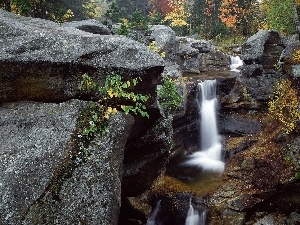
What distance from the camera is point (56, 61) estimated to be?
779 centimetres

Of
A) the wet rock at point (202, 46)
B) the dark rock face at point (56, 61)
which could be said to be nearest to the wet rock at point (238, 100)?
the wet rock at point (202, 46)

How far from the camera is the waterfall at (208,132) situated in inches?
651

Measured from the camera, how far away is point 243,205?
1234 cm

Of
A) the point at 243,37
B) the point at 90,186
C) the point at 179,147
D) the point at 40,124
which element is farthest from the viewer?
the point at 243,37

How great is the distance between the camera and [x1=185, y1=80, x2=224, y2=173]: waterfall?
16.5 meters

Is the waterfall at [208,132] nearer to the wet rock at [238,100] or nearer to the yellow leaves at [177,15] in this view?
the wet rock at [238,100]

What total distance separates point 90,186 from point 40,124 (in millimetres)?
1907

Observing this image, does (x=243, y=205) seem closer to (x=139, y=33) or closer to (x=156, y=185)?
(x=156, y=185)

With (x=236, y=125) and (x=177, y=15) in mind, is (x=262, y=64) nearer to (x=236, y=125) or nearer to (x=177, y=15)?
(x=236, y=125)

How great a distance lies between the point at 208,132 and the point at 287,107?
4.98 m

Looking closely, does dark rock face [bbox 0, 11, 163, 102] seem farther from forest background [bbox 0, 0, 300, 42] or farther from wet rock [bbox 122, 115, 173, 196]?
forest background [bbox 0, 0, 300, 42]

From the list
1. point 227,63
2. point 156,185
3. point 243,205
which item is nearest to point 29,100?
point 156,185

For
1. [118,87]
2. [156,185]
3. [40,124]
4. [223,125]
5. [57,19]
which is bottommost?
[156,185]

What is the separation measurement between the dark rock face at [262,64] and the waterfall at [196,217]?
36.1ft
